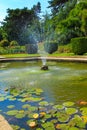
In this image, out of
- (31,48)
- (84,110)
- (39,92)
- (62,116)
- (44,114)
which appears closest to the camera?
(62,116)

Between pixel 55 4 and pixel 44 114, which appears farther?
pixel 55 4

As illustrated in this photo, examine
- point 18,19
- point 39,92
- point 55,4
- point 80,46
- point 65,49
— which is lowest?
point 39,92

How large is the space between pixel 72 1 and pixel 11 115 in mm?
30959

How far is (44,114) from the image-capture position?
472 centimetres

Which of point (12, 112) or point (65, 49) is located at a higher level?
point (65, 49)

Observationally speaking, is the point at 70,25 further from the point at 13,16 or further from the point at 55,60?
the point at 13,16

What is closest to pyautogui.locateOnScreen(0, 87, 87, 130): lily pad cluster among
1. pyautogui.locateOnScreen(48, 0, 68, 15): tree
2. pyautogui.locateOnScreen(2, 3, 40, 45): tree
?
pyautogui.locateOnScreen(48, 0, 68, 15): tree

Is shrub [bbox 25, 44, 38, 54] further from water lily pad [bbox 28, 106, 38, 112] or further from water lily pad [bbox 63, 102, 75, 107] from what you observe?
water lily pad [bbox 28, 106, 38, 112]

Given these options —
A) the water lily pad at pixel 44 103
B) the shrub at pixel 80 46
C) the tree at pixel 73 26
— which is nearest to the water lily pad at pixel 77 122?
the water lily pad at pixel 44 103

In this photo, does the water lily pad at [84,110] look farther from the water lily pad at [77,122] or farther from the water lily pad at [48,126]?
the water lily pad at [48,126]

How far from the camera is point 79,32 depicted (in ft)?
87.3

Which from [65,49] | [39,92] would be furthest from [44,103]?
[65,49]

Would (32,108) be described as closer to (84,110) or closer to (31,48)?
(84,110)

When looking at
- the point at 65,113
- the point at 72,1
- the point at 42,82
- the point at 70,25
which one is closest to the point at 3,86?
the point at 42,82
